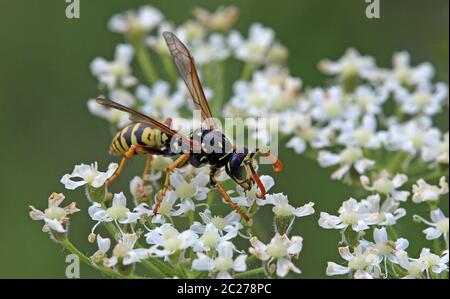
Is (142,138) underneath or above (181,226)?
above

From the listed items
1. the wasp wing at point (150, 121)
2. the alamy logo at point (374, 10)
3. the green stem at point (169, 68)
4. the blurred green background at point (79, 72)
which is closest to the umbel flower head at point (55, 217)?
the wasp wing at point (150, 121)

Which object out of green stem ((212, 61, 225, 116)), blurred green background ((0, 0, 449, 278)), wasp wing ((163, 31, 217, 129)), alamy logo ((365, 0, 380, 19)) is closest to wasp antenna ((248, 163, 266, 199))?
wasp wing ((163, 31, 217, 129))

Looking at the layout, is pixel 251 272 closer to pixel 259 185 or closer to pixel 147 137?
pixel 259 185

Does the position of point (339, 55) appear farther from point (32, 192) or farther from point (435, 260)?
point (435, 260)

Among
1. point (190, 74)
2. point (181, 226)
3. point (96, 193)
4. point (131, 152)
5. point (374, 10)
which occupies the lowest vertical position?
point (181, 226)

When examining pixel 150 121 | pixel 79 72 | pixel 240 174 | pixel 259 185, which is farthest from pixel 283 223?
pixel 79 72

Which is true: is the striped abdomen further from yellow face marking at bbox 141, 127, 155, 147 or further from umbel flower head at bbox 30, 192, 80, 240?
umbel flower head at bbox 30, 192, 80, 240
